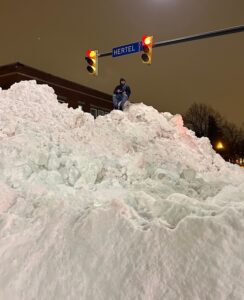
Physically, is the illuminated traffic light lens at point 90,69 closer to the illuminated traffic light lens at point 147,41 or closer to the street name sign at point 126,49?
the street name sign at point 126,49

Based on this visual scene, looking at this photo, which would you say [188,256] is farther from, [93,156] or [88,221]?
[93,156]

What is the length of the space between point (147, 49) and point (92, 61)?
269 centimetres

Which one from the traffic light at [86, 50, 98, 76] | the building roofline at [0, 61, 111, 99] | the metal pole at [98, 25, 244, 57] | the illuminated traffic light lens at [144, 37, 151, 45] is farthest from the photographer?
the building roofline at [0, 61, 111, 99]

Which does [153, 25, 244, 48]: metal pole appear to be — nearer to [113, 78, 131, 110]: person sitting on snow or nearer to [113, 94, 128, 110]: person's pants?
[113, 78, 131, 110]: person sitting on snow

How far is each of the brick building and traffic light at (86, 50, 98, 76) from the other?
1163 centimetres

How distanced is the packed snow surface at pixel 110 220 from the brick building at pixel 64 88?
17.8 m

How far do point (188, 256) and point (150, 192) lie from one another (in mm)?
3695

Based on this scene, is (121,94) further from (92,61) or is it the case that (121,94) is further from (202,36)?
(202,36)

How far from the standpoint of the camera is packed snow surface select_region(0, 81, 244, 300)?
4.69m

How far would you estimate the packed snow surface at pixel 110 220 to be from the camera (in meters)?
4.69

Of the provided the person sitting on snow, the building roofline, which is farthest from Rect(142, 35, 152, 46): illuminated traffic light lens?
the building roofline

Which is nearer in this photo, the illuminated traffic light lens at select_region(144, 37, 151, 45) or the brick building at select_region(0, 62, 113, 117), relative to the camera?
the illuminated traffic light lens at select_region(144, 37, 151, 45)

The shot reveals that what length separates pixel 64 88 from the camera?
126 ft

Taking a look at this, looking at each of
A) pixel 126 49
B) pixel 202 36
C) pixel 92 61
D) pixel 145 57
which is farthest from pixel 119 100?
pixel 202 36
